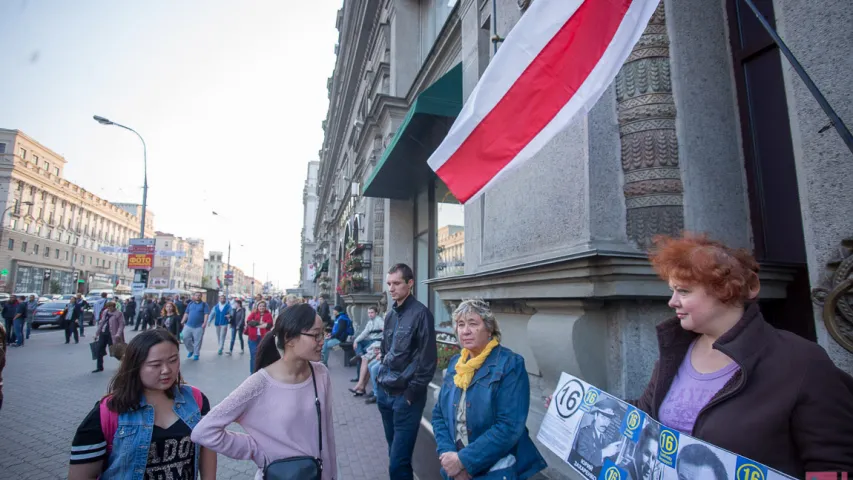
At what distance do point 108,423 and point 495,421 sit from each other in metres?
2.09

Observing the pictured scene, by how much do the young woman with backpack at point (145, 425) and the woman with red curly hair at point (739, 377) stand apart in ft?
7.96

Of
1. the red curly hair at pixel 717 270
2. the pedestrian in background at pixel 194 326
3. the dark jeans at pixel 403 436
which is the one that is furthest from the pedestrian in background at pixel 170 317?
the red curly hair at pixel 717 270

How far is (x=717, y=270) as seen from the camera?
1.74 meters

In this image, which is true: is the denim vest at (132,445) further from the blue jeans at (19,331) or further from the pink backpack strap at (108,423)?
the blue jeans at (19,331)

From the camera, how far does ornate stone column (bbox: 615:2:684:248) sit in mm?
3664

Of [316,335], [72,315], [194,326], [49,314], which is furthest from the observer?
[49,314]

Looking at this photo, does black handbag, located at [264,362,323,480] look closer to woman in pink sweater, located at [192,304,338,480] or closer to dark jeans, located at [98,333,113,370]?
woman in pink sweater, located at [192,304,338,480]

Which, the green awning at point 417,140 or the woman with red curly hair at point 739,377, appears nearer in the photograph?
the woman with red curly hair at point 739,377

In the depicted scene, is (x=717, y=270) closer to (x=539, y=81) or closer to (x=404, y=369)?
(x=539, y=81)

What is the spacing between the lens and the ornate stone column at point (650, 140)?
366 cm

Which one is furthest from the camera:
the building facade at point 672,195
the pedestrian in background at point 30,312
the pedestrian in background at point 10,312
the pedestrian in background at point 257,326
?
the pedestrian in background at point 30,312

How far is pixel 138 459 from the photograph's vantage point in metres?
2.17

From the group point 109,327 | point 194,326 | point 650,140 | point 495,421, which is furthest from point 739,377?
point 194,326

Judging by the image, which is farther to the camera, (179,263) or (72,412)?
(179,263)
